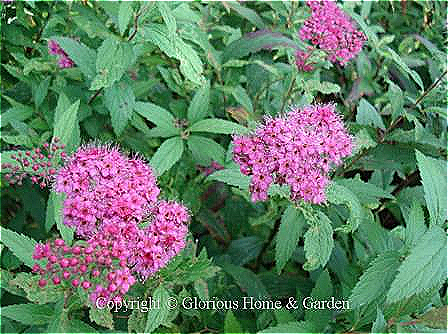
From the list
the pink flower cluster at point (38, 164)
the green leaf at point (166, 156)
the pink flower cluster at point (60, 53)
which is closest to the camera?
the pink flower cluster at point (38, 164)

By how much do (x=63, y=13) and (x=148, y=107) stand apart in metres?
0.75

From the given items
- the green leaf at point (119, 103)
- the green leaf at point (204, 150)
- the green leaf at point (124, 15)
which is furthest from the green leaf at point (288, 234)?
the green leaf at point (124, 15)

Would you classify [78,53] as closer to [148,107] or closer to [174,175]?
[148,107]

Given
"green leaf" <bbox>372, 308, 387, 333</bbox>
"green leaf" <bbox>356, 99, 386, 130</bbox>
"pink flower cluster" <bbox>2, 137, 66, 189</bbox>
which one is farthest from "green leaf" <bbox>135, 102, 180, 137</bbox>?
"green leaf" <bbox>372, 308, 387, 333</bbox>

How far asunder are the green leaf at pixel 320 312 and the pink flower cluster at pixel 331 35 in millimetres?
834

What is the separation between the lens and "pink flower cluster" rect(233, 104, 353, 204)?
1.56m

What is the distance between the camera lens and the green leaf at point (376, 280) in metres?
1.51

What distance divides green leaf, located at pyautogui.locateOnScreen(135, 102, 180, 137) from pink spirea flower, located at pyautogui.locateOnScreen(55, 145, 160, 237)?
429mm

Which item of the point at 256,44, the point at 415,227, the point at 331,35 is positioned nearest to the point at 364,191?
the point at 415,227

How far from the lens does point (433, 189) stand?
1.55 m

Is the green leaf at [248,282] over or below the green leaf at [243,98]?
below

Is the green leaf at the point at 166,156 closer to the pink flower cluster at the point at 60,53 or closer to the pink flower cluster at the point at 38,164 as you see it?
the pink flower cluster at the point at 38,164

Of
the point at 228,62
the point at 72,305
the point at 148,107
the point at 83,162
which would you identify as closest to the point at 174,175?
the point at 148,107

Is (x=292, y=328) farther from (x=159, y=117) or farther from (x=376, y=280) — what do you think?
(x=159, y=117)
